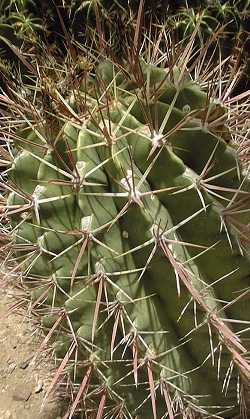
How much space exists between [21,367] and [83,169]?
114 cm

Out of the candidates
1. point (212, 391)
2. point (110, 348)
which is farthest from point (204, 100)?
point (212, 391)

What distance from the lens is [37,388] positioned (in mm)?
2387

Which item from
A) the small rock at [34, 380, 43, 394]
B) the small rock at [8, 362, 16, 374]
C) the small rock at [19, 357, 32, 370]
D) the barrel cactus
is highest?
the barrel cactus

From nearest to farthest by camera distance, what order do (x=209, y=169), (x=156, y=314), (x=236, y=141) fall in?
(x=209, y=169) → (x=156, y=314) → (x=236, y=141)

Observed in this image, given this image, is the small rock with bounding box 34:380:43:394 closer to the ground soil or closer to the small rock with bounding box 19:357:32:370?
the ground soil

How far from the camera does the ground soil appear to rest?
2252 millimetres

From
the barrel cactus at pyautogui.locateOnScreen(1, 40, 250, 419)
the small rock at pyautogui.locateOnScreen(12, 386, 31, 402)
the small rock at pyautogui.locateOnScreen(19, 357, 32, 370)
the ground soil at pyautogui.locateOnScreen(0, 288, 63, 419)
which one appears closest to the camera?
the barrel cactus at pyautogui.locateOnScreen(1, 40, 250, 419)

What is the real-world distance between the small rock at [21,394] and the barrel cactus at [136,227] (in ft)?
2.22

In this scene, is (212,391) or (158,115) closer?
(158,115)

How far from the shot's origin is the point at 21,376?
2.48 metres

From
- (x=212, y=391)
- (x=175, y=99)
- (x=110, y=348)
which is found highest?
(x=175, y=99)

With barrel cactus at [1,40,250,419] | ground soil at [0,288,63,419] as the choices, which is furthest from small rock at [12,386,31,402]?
barrel cactus at [1,40,250,419]

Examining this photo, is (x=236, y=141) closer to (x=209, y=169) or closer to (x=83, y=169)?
(x=209, y=169)

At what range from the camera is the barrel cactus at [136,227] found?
1.57 metres
